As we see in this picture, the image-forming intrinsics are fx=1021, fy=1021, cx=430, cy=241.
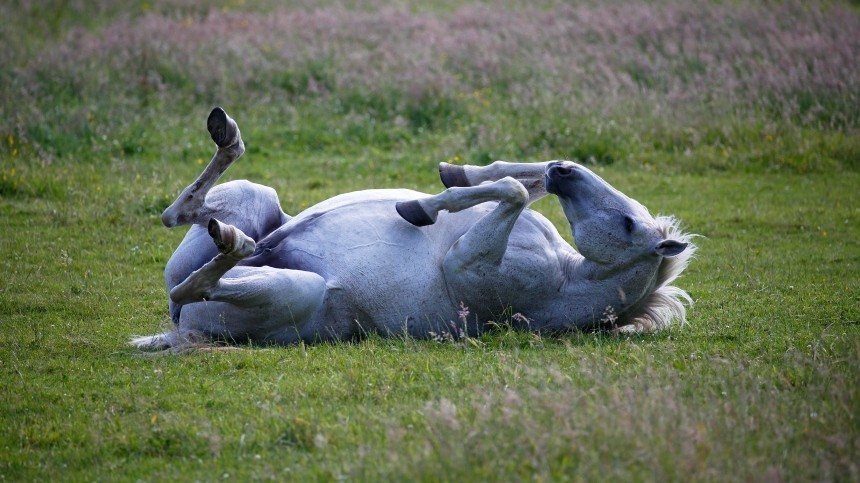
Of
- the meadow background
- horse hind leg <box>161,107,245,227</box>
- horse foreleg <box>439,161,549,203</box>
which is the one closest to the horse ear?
the meadow background

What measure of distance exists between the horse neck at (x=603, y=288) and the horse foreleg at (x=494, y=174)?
1.99ft

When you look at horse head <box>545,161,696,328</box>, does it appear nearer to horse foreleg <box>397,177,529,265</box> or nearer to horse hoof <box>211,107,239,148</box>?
horse foreleg <box>397,177,529,265</box>

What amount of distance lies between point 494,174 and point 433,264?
2.49 feet

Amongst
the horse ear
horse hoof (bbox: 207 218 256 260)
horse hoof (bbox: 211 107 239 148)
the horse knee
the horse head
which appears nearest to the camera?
horse hoof (bbox: 207 218 256 260)

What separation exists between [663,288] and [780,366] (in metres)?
1.06

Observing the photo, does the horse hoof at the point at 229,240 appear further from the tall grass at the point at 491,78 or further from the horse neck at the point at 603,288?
the tall grass at the point at 491,78

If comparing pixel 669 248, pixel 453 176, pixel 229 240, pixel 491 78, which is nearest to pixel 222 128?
pixel 229 240

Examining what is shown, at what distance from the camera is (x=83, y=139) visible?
1252 centimetres

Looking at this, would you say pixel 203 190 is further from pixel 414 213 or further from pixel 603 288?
pixel 603 288

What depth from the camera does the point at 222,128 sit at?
241 inches

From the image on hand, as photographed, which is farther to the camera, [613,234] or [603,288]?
[603,288]

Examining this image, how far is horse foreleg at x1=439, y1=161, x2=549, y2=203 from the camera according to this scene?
6.33 meters

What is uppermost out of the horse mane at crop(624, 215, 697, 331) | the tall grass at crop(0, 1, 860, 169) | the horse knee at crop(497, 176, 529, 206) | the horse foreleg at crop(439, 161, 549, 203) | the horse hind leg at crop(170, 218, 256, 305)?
the horse knee at crop(497, 176, 529, 206)

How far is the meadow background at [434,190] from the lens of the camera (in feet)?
13.8
